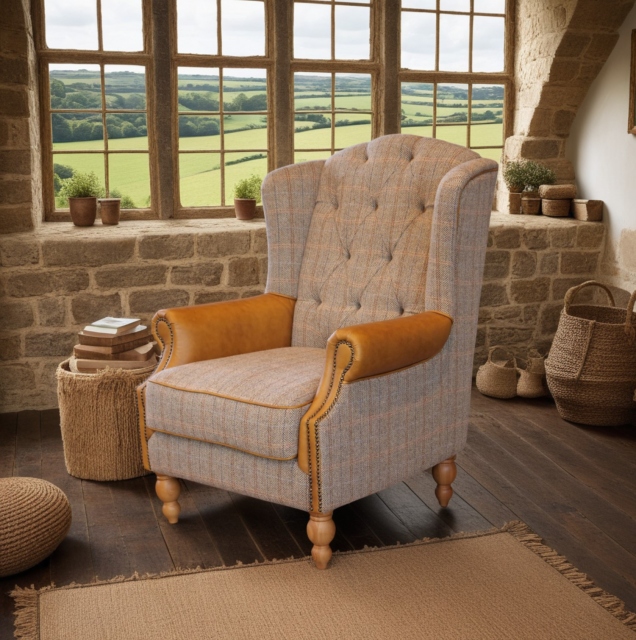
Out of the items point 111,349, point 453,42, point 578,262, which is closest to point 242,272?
point 111,349

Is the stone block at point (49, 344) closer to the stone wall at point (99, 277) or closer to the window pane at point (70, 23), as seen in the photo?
the stone wall at point (99, 277)

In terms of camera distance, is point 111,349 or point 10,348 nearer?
point 111,349

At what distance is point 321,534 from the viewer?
103 inches

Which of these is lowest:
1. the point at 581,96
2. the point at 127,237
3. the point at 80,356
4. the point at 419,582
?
the point at 419,582

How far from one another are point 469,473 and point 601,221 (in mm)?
2133

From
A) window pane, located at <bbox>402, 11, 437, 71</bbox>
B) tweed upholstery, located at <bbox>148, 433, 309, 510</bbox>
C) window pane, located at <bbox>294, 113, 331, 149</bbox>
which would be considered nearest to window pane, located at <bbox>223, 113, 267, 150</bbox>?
window pane, located at <bbox>294, 113, 331, 149</bbox>

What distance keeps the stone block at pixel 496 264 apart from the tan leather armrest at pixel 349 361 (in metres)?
2.22

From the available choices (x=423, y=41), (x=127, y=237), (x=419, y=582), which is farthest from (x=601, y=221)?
(x=419, y=582)

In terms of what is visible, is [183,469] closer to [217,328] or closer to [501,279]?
[217,328]

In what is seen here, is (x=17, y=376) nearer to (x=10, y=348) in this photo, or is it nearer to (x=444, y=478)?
(x=10, y=348)

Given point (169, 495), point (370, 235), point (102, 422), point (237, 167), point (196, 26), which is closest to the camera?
point (169, 495)

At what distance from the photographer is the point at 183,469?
2.83 m

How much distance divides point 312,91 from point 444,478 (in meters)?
2.74

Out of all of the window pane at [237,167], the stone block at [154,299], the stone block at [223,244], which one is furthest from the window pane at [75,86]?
the stone block at [154,299]
